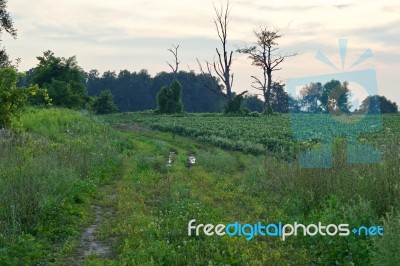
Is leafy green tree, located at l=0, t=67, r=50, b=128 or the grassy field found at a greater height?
leafy green tree, located at l=0, t=67, r=50, b=128

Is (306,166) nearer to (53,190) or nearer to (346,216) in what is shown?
(346,216)

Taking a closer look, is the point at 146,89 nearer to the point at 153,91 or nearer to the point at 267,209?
the point at 153,91

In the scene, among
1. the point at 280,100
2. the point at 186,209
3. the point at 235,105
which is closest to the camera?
the point at 186,209

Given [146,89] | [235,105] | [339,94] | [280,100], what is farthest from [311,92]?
[146,89]

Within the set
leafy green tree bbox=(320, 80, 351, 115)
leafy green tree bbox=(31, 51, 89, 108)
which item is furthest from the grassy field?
leafy green tree bbox=(31, 51, 89, 108)

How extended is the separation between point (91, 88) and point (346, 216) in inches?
3943

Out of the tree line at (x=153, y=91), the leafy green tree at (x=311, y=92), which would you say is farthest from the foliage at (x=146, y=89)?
the leafy green tree at (x=311, y=92)

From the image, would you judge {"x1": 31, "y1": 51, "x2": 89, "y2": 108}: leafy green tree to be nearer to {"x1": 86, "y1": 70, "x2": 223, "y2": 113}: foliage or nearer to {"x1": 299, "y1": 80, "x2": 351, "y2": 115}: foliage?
{"x1": 299, "y1": 80, "x2": 351, "y2": 115}: foliage

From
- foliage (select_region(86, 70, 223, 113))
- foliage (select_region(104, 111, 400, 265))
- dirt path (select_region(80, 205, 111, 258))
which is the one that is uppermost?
foliage (select_region(86, 70, 223, 113))

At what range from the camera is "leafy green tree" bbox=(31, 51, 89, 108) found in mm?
43434

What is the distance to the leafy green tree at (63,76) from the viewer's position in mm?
43434

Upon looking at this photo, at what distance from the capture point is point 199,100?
103 m

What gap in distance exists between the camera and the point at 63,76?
151 ft

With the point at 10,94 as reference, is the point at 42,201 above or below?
below
